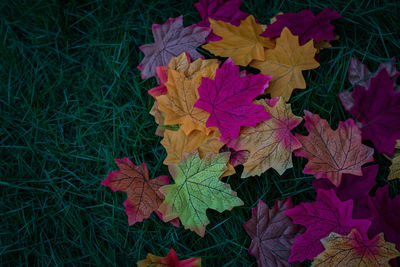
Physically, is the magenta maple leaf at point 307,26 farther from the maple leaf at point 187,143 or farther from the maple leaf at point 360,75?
the maple leaf at point 187,143

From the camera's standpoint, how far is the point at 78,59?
1619 mm

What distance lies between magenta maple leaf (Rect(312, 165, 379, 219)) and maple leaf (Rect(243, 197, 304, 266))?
17cm

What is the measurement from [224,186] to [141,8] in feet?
3.20

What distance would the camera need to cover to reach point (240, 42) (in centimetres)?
140

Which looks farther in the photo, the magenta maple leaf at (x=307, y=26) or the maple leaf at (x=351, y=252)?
the magenta maple leaf at (x=307, y=26)

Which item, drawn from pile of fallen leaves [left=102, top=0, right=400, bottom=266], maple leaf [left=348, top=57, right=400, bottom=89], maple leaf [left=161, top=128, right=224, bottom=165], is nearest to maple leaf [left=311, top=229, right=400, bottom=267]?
pile of fallen leaves [left=102, top=0, right=400, bottom=266]

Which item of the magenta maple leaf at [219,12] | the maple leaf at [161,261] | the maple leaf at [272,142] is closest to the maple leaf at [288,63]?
the maple leaf at [272,142]

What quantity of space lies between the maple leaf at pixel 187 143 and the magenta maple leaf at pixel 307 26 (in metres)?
0.49


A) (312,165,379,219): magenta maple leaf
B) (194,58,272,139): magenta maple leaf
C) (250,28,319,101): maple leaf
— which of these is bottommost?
(312,165,379,219): magenta maple leaf

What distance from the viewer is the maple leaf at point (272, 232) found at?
123cm

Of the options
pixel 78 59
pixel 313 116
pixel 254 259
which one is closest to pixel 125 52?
pixel 78 59

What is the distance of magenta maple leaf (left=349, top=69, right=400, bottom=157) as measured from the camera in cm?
124

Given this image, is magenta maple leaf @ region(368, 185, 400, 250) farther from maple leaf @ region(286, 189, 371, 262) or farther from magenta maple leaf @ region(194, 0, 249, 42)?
magenta maple leaf @ region(194, 0, 249, 42)

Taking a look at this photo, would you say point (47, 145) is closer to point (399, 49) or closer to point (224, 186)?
point (224, 186)
